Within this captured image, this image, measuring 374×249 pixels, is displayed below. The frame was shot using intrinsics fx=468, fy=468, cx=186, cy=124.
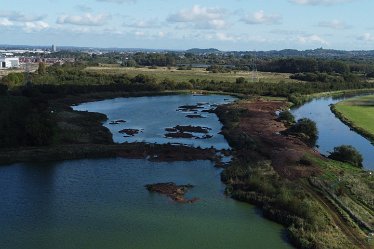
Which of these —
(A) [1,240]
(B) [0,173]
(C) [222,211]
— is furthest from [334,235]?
(B) [0,173]

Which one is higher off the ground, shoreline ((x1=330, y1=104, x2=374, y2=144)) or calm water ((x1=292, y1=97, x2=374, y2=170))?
shoreline ((x1=330, y1=104, x2=374, y2=144))

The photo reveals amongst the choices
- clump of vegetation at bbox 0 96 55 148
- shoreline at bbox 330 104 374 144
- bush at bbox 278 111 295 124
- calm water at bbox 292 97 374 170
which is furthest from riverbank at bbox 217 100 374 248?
clump of vegetation at bbox 0 96 55 148

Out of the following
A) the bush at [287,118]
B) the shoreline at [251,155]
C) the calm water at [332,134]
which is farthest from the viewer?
the bush at [287,118]

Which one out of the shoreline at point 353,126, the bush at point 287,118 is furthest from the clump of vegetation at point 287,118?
the shoreline at point 353,126

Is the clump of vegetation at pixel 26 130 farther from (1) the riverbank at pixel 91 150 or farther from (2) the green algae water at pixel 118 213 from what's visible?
(2) the green algae water at pixel 118 213

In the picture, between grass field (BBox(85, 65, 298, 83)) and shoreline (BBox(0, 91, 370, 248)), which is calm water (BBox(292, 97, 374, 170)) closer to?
shoreline (BBox(0, 91, 370, 248))

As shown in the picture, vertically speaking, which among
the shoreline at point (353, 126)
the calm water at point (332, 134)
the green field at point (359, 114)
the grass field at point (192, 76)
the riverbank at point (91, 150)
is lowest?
the riverbank at point (91, 150)

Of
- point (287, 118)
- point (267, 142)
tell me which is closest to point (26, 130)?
point (267, 142)
